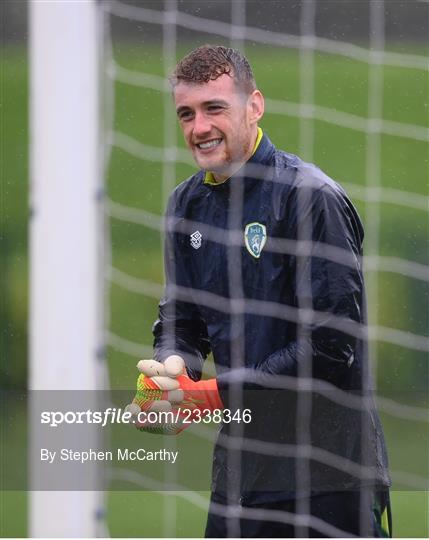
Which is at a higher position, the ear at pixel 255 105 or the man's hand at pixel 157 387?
the ear at pixel 255 105

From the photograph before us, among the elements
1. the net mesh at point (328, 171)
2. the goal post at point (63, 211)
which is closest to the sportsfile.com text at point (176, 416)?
the goal post at point (63, 211)

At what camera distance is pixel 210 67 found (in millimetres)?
1443

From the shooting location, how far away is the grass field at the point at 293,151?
3208 millimetres

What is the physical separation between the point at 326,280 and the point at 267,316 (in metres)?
0.11

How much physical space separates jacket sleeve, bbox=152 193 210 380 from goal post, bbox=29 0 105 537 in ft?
0.77

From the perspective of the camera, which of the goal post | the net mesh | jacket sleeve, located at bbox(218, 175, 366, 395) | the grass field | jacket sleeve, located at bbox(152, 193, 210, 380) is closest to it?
the goal post

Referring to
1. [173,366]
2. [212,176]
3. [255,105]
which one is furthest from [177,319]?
[255,105]

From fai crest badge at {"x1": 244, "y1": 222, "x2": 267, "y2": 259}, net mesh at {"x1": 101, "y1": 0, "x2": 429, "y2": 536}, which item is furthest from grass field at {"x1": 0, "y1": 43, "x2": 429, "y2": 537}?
fai crest badge at {"x1": 244, "y1": 222, "x2": 267, "y2": 259}

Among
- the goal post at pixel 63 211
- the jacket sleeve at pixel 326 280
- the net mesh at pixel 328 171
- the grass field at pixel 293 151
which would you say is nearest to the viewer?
the goal post at pixel 63 211

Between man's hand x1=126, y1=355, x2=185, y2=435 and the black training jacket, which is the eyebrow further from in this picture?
man's hand x1=126, y1=355, x2=185, y2=435

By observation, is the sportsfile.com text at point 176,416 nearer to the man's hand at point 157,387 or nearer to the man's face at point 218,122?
the man's hand at point 157,387

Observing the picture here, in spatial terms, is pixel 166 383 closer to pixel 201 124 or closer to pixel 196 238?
pixel 196 238

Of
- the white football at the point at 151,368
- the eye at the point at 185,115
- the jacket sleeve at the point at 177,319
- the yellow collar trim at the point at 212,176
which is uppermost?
the eye at the point at 185,115

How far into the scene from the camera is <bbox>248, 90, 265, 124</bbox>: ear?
→ 149 centimetres
